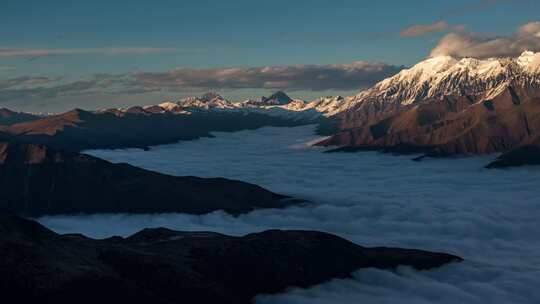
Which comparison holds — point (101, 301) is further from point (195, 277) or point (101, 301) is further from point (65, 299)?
point (195, 277)

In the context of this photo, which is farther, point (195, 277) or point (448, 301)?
point (448, 301)

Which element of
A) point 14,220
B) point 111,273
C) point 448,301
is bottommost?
point 448,301

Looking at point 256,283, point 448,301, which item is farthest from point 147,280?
point 448,301

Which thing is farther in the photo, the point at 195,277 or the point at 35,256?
the point at 195,277

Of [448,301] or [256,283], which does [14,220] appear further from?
[448,301]

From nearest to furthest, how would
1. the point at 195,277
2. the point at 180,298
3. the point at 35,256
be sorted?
1. the point at 35,256
2. the point at 180,298
3. the point at 195,277

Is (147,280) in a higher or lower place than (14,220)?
lower

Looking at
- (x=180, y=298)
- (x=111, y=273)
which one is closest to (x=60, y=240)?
(x=111, y=273)

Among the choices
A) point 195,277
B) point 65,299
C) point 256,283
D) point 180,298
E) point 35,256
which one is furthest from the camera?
point 256,283

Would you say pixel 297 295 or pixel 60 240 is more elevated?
pixel 60 240
